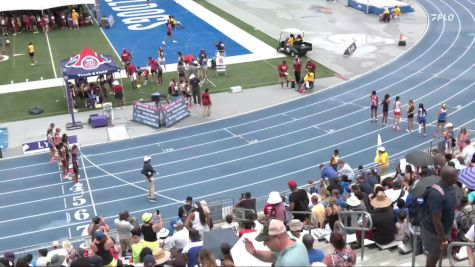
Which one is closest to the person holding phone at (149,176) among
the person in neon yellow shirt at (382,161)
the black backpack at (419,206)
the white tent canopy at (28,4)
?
the person in neon yellow shirt at (382,161)

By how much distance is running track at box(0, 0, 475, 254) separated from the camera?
2066cm

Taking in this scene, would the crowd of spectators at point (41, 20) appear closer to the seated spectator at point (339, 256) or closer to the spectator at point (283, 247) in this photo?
the seated spectator at point (339, 256)

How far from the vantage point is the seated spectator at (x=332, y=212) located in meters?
13.9

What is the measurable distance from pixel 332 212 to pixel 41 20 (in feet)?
112

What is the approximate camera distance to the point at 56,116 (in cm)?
2867

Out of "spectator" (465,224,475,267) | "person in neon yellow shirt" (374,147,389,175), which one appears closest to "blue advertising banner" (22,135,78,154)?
"person in neon yellow shirt" (374,147,389,175)

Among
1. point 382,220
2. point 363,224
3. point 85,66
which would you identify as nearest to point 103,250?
point 363,224

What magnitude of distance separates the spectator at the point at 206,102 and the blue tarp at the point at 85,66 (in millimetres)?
4186

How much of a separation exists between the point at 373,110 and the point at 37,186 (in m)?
13.1

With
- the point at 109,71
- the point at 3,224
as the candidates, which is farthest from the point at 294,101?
the point at 3,224

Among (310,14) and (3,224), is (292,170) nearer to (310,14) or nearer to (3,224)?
(3,224)

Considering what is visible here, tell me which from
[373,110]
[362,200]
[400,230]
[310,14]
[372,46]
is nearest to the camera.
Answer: [400,230]

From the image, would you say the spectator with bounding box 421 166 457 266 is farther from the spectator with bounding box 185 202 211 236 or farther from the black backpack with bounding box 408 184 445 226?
the spectator with bounding box 185 202 211 236

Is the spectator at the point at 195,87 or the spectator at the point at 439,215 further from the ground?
Result: the spectator at the point at 439,215
